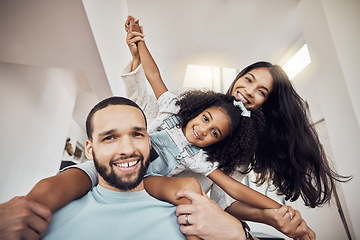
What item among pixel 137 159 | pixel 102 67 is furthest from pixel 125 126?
pixel 102 67

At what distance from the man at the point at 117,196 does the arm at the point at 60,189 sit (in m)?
0.03

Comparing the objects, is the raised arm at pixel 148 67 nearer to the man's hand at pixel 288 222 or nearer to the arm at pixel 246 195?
the arm at pixel 246 195

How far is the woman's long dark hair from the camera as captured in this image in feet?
4.34

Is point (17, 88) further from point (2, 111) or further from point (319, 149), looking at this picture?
A: point (319, 149)

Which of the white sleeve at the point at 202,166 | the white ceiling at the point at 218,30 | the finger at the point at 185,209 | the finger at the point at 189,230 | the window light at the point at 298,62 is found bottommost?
→ the finger at the point at 189,230

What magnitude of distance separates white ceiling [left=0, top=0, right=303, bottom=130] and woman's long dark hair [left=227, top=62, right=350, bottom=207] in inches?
50.7

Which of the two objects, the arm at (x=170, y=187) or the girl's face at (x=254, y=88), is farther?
the girl's face at (x=254, y=88)

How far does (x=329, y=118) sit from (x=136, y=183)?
1.87 meters

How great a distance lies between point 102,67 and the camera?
6.51ft

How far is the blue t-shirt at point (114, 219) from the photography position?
707 mm

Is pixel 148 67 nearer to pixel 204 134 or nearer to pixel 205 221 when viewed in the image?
pixel 204 134

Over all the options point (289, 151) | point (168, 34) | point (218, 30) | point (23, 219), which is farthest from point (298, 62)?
point (23, 219)

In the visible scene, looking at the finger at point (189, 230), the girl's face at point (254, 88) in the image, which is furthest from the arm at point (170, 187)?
the girl's face at point (254, 88)

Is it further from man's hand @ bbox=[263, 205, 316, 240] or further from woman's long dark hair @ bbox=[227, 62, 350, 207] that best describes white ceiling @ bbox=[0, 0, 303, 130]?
man's hand @ bbox=[263, 205, 316, 240]
